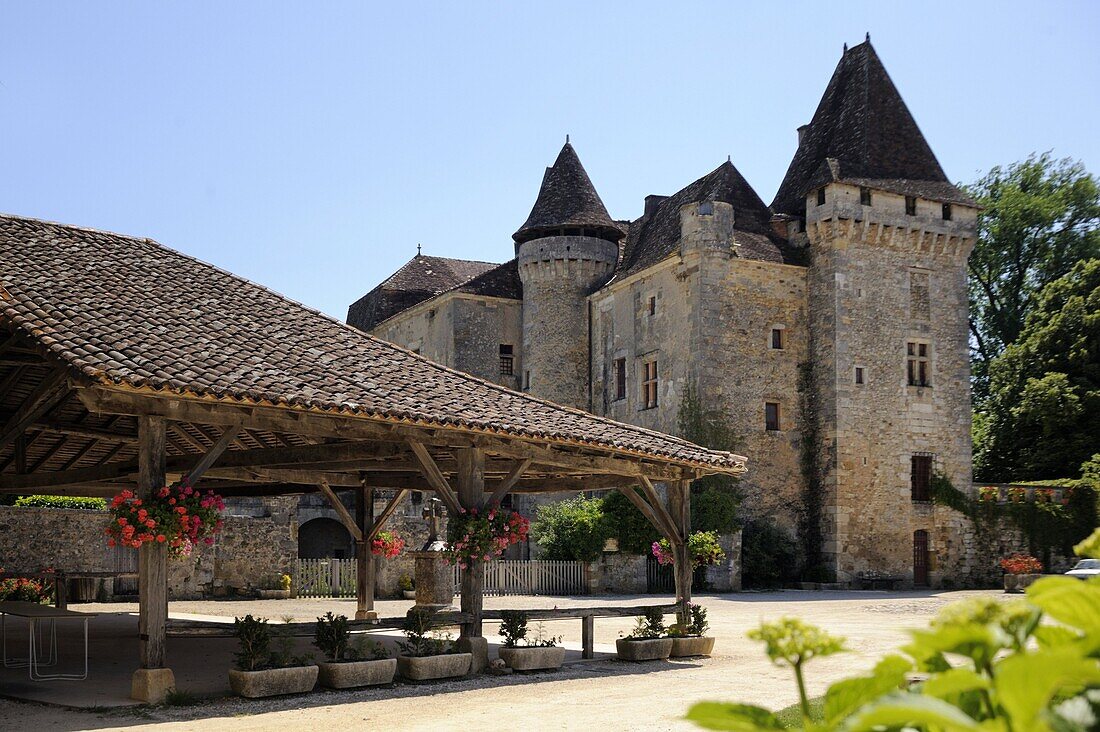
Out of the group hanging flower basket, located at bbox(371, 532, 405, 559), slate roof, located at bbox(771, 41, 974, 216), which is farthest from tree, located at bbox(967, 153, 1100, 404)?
hanging flower basket, located at bbox(371, 532, 405, 559)

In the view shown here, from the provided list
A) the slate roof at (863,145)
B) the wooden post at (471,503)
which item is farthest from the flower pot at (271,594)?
the slate roof at (863,145)

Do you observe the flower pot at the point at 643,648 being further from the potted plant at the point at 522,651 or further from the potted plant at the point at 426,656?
the potted plant at the point at 426,656

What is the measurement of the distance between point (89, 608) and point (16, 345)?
12.5 m

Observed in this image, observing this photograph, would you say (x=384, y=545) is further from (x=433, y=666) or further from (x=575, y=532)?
(x=575, y=532)

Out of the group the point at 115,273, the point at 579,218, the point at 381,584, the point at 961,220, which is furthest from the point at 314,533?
the point at 115,273

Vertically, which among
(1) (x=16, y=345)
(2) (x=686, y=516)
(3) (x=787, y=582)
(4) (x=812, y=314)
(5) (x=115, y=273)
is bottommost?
(3) (x=787, y=582)

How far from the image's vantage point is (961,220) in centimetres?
3300

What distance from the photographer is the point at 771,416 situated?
31812mm

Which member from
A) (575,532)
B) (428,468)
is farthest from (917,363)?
(428,468)

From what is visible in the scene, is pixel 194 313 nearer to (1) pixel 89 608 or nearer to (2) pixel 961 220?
(1) pixel 89 608

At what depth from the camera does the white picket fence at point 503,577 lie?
1048 inches

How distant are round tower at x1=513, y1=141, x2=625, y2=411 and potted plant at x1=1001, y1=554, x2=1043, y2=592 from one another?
46.3ft

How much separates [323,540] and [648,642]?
81.4 feet

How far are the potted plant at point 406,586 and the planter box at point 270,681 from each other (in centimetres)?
1617
